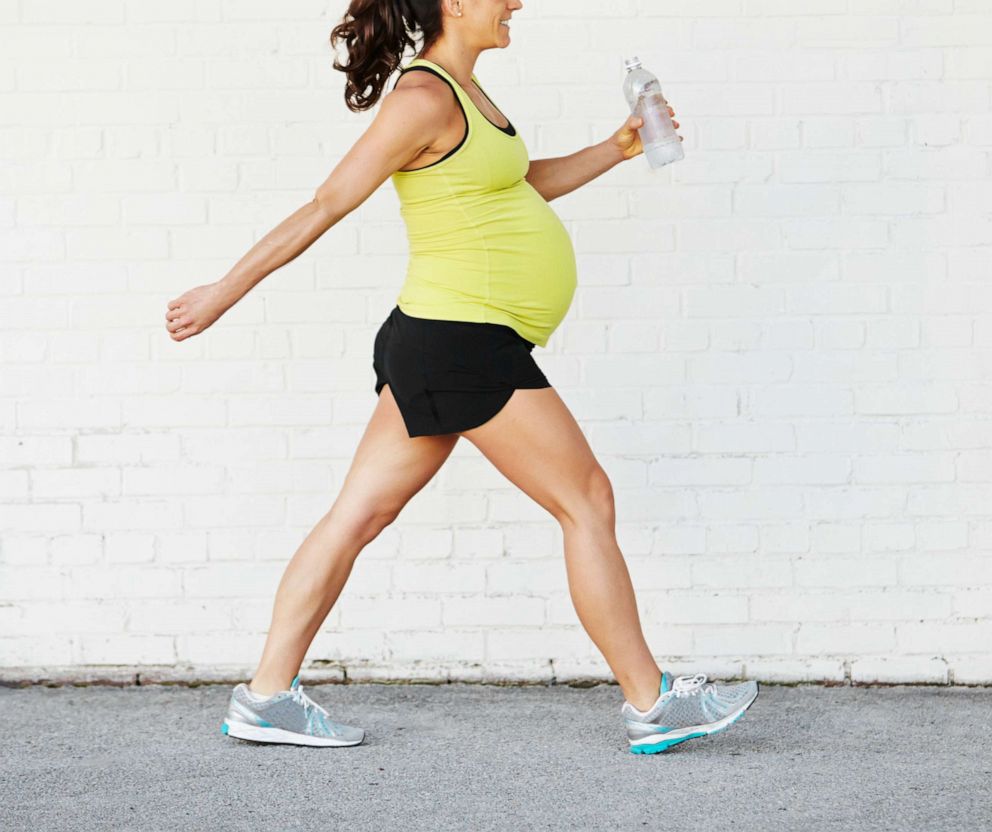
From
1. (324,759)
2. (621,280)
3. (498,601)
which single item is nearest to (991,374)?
(621,280)

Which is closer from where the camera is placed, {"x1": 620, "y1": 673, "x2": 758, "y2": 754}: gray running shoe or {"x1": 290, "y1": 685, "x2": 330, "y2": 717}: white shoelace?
{"x1": 620, "y1": 673, "x2": 758, "y2": 754}: gray running shoe

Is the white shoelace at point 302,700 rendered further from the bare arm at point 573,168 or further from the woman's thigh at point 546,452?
the bare arm at point 573,168

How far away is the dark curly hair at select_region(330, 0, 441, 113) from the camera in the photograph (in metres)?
3.44

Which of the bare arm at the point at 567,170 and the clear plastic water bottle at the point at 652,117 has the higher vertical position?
the clear plastic water bottle at the point at 652,117

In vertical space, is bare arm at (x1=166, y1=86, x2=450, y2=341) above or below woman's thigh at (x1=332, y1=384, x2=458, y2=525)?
above

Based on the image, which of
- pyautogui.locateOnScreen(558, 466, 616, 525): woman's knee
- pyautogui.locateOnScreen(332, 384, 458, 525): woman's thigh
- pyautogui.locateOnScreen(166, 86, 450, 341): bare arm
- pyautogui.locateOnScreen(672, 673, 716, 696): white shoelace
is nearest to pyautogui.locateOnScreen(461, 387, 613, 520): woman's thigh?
pyautogui.locateOnScreen(558, 466, 616, 525): woman's knee

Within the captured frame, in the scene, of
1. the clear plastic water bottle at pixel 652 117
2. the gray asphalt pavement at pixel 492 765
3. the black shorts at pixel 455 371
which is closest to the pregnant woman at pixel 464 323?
the black shorts at pixel 455 371

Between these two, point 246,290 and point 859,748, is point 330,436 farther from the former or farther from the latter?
point 859,748

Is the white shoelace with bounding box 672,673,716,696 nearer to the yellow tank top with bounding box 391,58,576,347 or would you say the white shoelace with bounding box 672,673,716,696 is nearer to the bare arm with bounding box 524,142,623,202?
the yellow tank top with bounding box 391,58,576,347

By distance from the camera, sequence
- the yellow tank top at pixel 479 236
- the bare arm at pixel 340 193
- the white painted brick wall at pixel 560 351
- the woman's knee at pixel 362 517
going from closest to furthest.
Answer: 1. the bare arm at pixel 340 193
2. the yellow tank top at pixel 479 236
3. the woman's knee at pixel 362 517
4. the white painted brick wall at pixel 560 351

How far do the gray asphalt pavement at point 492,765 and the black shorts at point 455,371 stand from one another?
86 cm

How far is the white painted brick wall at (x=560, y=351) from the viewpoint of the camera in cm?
432

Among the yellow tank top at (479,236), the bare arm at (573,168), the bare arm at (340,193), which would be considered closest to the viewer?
the bare arm at (340,193)

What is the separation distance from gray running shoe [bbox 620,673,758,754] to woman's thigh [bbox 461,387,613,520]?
48 cm
